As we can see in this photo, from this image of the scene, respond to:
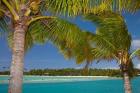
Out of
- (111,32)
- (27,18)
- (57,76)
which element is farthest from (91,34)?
(57,76)

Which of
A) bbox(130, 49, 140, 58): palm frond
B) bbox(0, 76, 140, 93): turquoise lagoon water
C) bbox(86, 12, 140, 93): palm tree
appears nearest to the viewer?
bbox(86, 12, 140, 93): palm tree

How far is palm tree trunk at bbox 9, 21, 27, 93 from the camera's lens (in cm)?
678

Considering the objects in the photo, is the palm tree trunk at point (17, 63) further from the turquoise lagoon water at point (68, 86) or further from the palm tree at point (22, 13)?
the turquoise lagoon water at point (68, 86)

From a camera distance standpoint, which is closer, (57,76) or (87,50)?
(87,50)

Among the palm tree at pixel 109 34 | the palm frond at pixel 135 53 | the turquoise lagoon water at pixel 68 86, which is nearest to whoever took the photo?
the palm tree at pixel 109 34

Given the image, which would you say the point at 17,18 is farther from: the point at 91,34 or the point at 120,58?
the point at 120,58

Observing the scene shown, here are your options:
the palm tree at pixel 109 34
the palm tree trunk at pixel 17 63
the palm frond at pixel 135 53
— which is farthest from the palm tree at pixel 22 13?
the palm frond at pixel 135 53

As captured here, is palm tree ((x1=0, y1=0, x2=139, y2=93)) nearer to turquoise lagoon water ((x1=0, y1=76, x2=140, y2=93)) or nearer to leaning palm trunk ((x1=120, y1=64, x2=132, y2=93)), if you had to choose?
leaning palm trunk ((x1=120, y1=64, x2=132, y2=93))

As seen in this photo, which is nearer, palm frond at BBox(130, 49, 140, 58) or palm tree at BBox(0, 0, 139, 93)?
palm tree at BBox(0, 0, 139, 93)

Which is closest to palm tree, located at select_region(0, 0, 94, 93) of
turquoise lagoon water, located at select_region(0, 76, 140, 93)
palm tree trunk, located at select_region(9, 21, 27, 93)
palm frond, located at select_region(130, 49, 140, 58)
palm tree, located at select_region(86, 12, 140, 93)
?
palm tree trunk, located at select_region(9, 21, 27, 93)

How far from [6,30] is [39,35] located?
3.09ft

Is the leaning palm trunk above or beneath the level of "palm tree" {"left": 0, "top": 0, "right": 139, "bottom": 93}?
beneath

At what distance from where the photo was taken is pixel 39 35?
9.70m

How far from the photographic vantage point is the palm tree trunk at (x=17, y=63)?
267 inches
